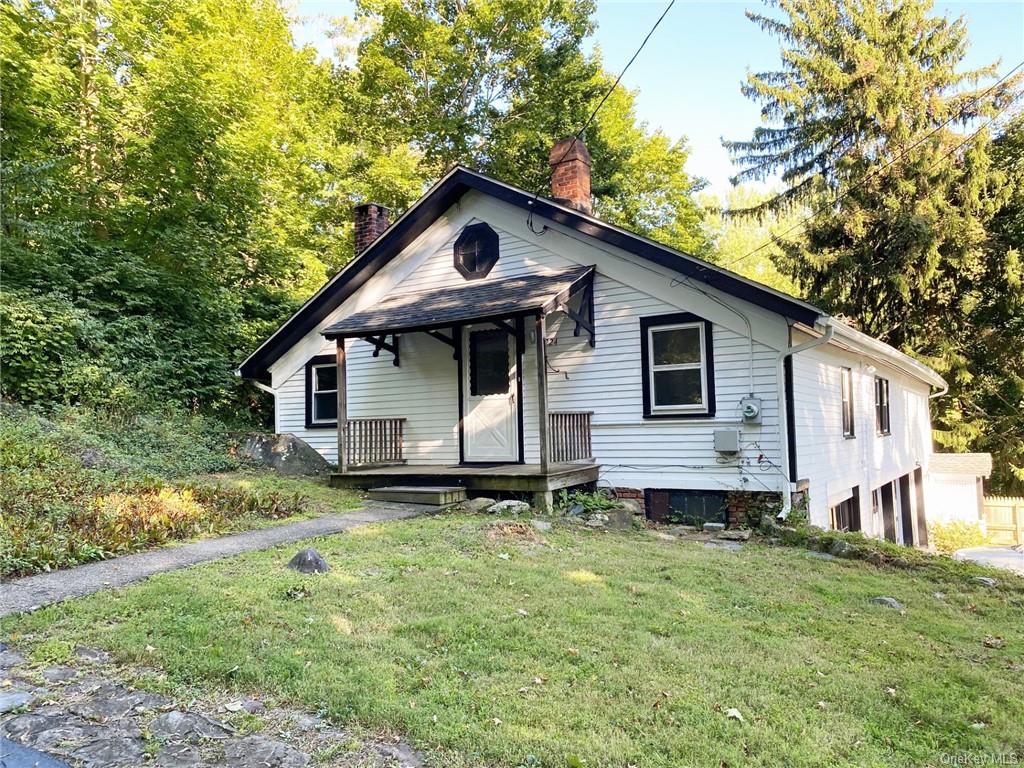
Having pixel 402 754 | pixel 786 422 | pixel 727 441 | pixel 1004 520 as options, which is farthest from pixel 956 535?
pixel 402 754

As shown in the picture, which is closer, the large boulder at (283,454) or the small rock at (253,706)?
the small rock at (253,706)

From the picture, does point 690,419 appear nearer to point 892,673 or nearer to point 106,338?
point 892,673

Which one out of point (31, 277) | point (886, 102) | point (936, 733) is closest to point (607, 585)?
point (936, 733)

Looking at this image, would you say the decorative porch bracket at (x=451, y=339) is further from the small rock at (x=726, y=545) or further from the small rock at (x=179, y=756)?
the small rock at (x=179, y=756)

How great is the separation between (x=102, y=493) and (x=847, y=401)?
12.1 metres

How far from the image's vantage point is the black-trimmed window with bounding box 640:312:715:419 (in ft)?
30.3

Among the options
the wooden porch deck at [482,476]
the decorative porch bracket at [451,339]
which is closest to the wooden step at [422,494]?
the wooden porch deck at [482,476]

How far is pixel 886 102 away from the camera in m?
18.4

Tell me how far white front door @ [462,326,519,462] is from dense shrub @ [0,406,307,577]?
3399 mm

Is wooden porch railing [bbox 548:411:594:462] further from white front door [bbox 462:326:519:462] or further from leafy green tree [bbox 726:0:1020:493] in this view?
leafy green tree [bbox 726:0:1020:493]

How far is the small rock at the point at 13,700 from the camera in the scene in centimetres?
292

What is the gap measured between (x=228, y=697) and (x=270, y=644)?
1.82ft

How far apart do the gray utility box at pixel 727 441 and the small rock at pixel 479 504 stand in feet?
11.1

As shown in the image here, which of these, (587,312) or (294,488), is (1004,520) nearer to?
(587,312)
